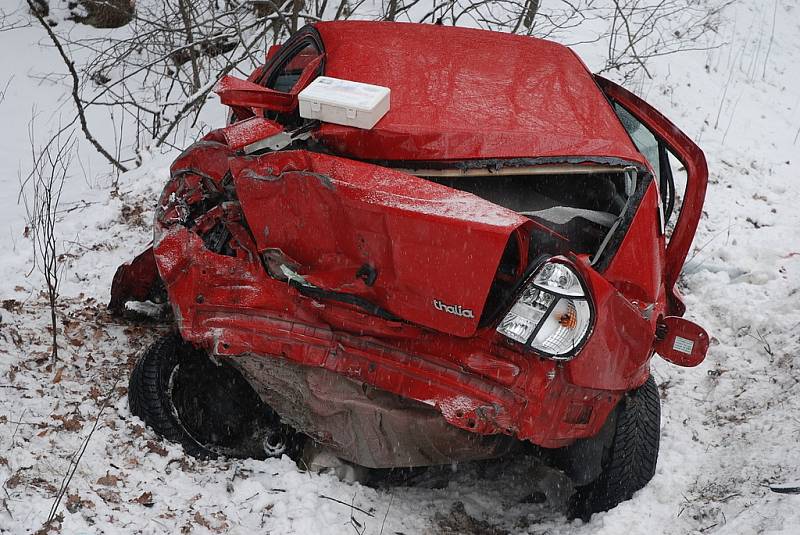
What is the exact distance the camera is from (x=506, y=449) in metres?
3.09

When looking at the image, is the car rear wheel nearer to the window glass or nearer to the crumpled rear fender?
the crumpled rear fender

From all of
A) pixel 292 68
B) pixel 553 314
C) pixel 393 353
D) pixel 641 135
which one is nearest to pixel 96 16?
pixel 292 68

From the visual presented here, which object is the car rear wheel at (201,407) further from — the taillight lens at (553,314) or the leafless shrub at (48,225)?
the taillight lens at (553,314)

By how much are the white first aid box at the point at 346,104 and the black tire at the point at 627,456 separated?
5.25 feet

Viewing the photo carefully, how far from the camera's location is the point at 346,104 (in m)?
3.23

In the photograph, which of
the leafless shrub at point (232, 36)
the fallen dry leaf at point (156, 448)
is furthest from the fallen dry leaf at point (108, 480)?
the leafless shrub at point (232, 36)

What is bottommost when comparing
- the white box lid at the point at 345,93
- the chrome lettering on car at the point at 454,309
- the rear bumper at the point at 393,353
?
the rear bumper at the point at 393,353

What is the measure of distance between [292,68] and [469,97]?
131cm

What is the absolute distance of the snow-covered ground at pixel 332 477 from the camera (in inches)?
112

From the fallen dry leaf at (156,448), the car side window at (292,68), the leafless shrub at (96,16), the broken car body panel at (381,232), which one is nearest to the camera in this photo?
the broken car body panel at (381,232)

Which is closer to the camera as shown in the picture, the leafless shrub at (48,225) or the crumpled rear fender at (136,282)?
the leafless shrub at (48,225)

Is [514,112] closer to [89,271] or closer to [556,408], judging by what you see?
[556,408]

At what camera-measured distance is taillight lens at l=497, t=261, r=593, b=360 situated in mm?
2590

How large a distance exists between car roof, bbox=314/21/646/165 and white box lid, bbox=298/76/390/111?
0.36ft
